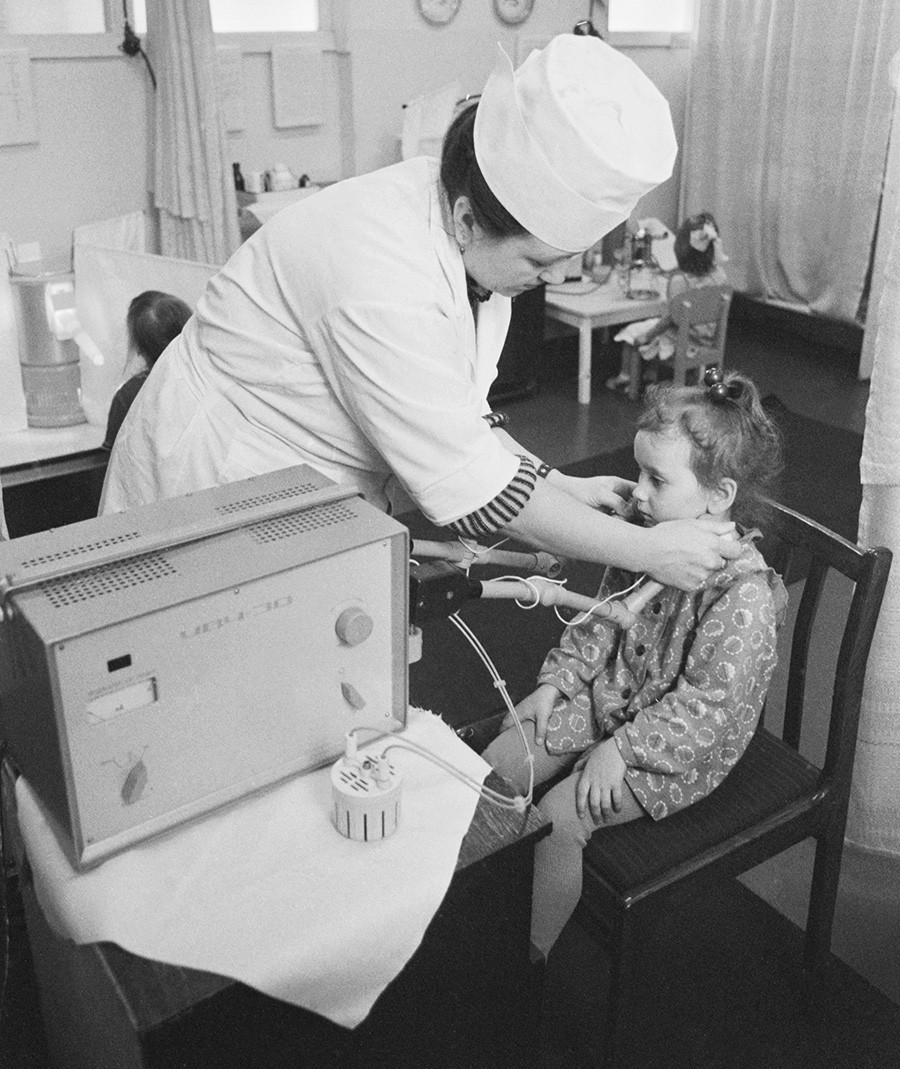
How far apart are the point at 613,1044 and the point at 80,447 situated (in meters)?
2.15

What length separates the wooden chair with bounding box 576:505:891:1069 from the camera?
4.44 ft

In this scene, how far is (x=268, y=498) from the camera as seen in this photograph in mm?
1105

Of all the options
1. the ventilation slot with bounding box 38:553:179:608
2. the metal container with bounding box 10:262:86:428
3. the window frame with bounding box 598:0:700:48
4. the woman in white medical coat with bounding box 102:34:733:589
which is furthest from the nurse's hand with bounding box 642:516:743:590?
the window frame with bounding box 598:0:700:48

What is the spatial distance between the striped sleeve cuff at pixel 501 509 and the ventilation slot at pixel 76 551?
0.36 metres

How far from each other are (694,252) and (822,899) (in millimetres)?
3156

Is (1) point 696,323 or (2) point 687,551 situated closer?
(2) point 687,551

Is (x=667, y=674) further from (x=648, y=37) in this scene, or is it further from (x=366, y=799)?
(x=648, y=37)

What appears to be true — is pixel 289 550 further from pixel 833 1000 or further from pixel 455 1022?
pixel 833 1000

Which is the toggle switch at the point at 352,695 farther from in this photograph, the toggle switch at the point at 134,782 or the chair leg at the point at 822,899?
the chair leg at the point at 822,899

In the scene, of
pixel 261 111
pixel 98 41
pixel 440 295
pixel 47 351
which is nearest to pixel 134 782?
pixel 440 295

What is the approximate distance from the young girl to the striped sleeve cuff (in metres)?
0.35

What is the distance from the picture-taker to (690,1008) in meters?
1.65

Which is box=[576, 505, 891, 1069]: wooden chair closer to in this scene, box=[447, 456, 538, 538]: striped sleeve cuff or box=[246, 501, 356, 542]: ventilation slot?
box=[447, 456, 538, 538]: striped sleeve cuff

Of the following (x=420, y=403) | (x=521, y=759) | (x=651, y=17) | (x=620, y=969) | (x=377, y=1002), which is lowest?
(x=620, y=969)
